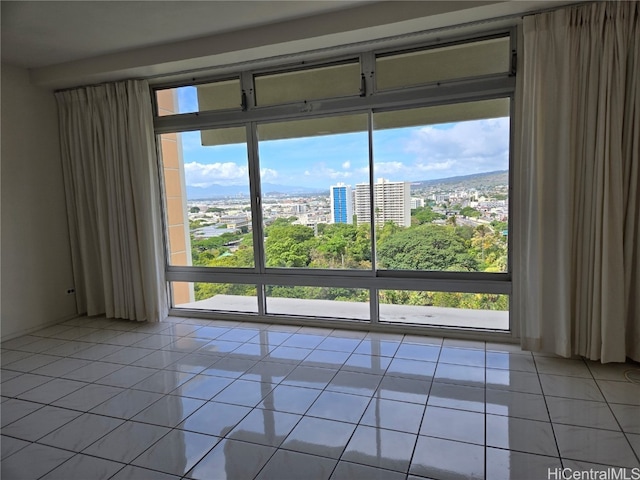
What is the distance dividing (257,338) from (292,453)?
1839 millimetres

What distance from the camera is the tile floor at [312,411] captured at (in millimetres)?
2016

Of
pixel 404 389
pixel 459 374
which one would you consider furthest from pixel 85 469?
pixel 459 374

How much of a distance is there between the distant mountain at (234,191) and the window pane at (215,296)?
1.02 m

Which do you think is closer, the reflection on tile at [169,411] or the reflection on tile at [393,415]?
the reflection on tile at [393,415]

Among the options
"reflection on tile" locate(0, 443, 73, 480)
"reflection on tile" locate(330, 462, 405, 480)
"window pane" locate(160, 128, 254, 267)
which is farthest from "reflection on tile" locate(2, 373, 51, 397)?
"reflection on tile" locate(330, 462, 405, 480)

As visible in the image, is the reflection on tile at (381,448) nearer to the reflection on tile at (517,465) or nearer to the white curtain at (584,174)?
the reflection on tile at (517,465)

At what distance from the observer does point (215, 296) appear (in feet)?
15.2

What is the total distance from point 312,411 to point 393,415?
1.66ft

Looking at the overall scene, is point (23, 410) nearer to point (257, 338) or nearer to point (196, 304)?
point (257, 338)

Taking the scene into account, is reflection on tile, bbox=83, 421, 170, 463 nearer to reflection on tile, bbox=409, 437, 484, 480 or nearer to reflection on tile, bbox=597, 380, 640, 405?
reflection on tile, bbox=409, 437, 484, 480

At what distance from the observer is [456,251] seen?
12.0 feet

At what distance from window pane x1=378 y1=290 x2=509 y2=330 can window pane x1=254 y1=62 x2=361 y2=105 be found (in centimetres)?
204

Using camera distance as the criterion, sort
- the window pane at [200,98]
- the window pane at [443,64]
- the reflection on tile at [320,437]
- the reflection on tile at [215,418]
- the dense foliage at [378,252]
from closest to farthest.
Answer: the reflection on tile at [320,437]
the reflection on tile at [215,418]
the window pane at [443,64]
the dense foliage at [378,252]
the window pane at [200,98]

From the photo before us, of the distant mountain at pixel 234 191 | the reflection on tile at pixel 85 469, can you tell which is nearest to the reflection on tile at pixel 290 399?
the reflection on tile at pixel 85 469
